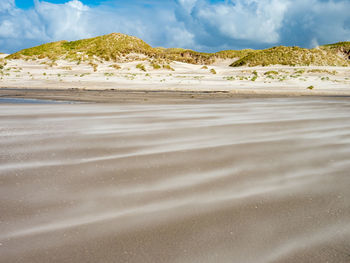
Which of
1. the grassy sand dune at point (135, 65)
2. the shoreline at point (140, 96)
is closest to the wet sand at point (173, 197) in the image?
the shoreline at point (140, 96)

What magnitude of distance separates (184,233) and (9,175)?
148 centimetres

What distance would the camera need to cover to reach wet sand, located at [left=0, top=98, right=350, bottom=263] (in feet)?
4.60

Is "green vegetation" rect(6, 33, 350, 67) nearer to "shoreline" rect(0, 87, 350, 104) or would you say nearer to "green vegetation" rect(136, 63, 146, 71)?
"green vegetation" rect(136, 63, 146, 71)

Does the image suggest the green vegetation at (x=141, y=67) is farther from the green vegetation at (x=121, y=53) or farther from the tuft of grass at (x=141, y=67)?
the green vegetation at (x=121, y=53)

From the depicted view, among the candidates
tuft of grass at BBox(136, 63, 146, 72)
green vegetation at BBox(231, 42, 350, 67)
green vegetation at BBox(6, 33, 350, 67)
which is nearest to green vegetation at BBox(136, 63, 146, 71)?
tuft of grass at BBox(136, 63, 146, 72)

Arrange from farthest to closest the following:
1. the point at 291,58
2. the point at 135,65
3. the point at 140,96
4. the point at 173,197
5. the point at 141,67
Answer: the point at 291,58
the point at 135,65
the point at 141,67
the point at 140,96
the point at 173,197

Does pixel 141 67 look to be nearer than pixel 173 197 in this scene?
No

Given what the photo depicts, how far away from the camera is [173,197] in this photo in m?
1.93

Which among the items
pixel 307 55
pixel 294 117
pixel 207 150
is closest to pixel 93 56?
pixel 307 55

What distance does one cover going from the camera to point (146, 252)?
1.38 m

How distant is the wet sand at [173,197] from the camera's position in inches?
55.2

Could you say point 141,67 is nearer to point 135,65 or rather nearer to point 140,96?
point 135,65

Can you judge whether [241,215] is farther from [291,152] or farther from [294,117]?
[294,117]

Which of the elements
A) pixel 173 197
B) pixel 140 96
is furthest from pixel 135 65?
pixel 173 197
